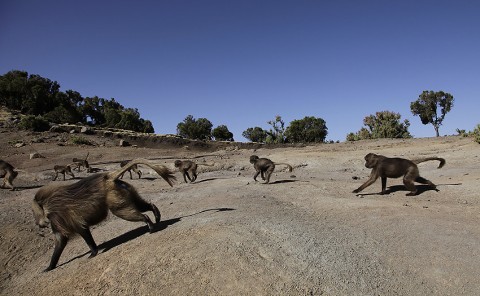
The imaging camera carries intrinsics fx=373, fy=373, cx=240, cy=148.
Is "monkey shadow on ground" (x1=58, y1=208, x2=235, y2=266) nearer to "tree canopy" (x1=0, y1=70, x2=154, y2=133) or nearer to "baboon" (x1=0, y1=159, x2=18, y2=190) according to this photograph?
"baboon" (x1=0, y1=159, x2=18, y2=190)

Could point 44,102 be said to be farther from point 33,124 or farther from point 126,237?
point 126,237

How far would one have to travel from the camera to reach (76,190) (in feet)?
23.7

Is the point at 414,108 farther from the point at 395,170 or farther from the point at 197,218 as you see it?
the point at 197,218

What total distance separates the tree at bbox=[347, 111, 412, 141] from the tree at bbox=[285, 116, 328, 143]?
37.3ft

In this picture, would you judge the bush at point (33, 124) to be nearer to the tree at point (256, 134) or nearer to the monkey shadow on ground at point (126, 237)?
the monkey shadow on ground at point (126, 237)

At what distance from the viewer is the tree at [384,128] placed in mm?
48500

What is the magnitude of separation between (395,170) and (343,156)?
37.2ft

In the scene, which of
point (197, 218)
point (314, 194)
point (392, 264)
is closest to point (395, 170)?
point (314, 194)

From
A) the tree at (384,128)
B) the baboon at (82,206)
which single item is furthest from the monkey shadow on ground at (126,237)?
the tree at (384,128)

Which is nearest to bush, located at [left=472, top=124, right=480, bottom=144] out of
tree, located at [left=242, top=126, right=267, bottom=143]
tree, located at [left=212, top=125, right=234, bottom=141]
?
tree, located at [left=212, top=125, right=234, bottom=141]

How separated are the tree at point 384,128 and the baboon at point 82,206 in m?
43.6

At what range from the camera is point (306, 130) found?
65812 millimetres

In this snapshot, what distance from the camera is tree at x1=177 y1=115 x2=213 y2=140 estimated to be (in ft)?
235

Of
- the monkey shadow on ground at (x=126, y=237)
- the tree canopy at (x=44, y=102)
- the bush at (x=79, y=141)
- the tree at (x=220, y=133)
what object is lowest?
the monkey shadow on ground at (x=126, y=237)
